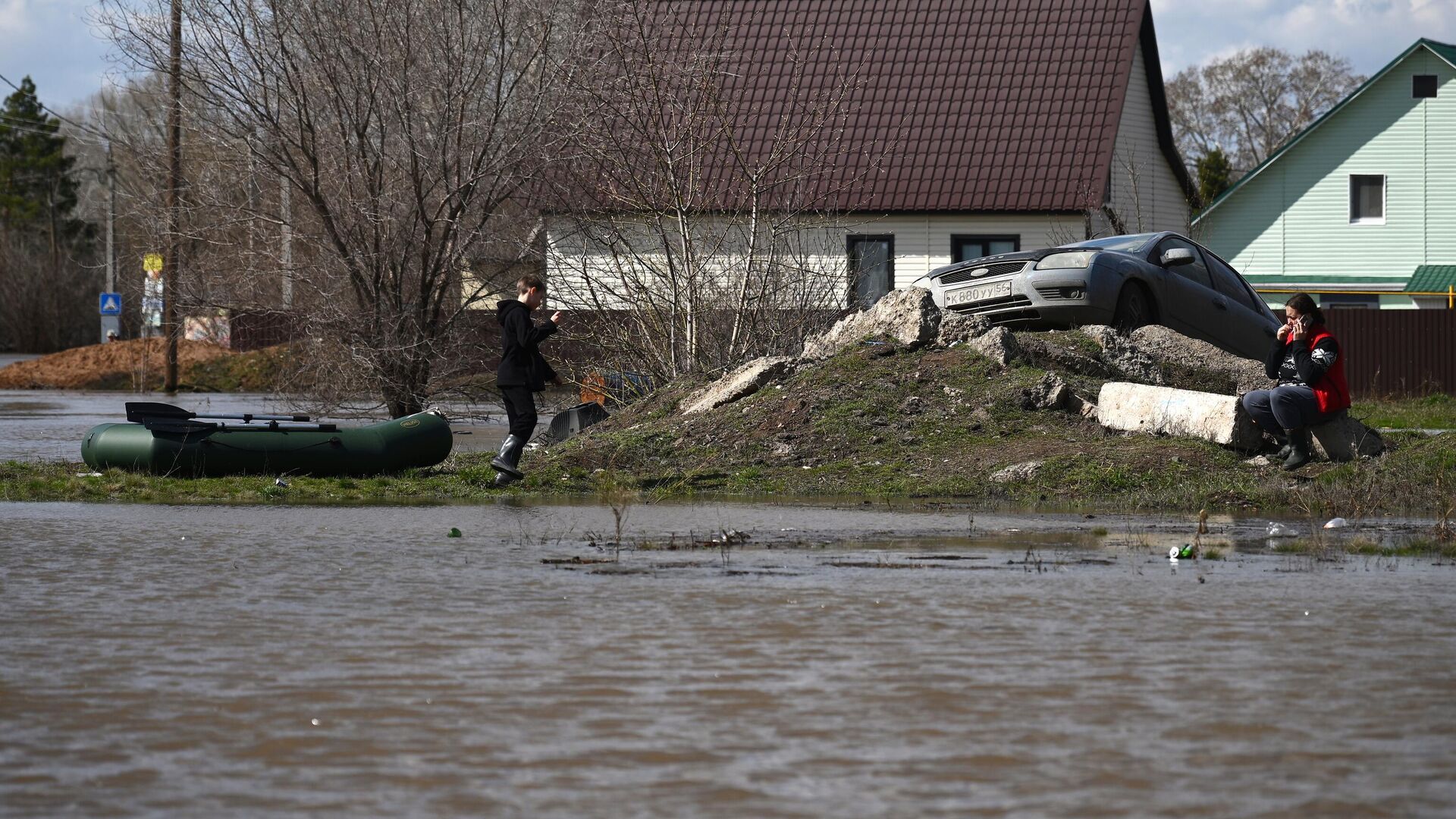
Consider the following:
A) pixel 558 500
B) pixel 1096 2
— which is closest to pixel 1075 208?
pixel 1096 2

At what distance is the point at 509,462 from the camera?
1445 cm

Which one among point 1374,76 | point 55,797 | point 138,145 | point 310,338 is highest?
point 1374,76

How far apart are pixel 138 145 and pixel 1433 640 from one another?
2436 centimetres

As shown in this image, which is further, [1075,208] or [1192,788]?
[1075,208]

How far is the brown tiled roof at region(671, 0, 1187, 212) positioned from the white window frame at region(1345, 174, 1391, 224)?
26.4ft

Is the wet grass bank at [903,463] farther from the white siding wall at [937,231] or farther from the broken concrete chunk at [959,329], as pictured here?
the white siding wall at [937,231]

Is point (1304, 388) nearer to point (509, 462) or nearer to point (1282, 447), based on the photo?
point (1282, 447)

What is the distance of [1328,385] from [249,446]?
8703 millimetres

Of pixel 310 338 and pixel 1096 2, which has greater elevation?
pixel 1096 2

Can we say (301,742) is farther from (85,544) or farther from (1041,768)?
(85,544)

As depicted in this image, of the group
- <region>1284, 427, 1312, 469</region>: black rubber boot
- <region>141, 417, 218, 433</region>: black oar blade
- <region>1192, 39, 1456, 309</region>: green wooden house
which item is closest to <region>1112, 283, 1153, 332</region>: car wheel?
<region>1284, 427, 1312, 469</region>: black rubber boot

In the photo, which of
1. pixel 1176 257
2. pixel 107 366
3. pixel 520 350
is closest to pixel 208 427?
pixel 520 350

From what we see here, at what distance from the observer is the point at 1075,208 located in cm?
3550

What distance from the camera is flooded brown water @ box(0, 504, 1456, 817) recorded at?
4641mm
